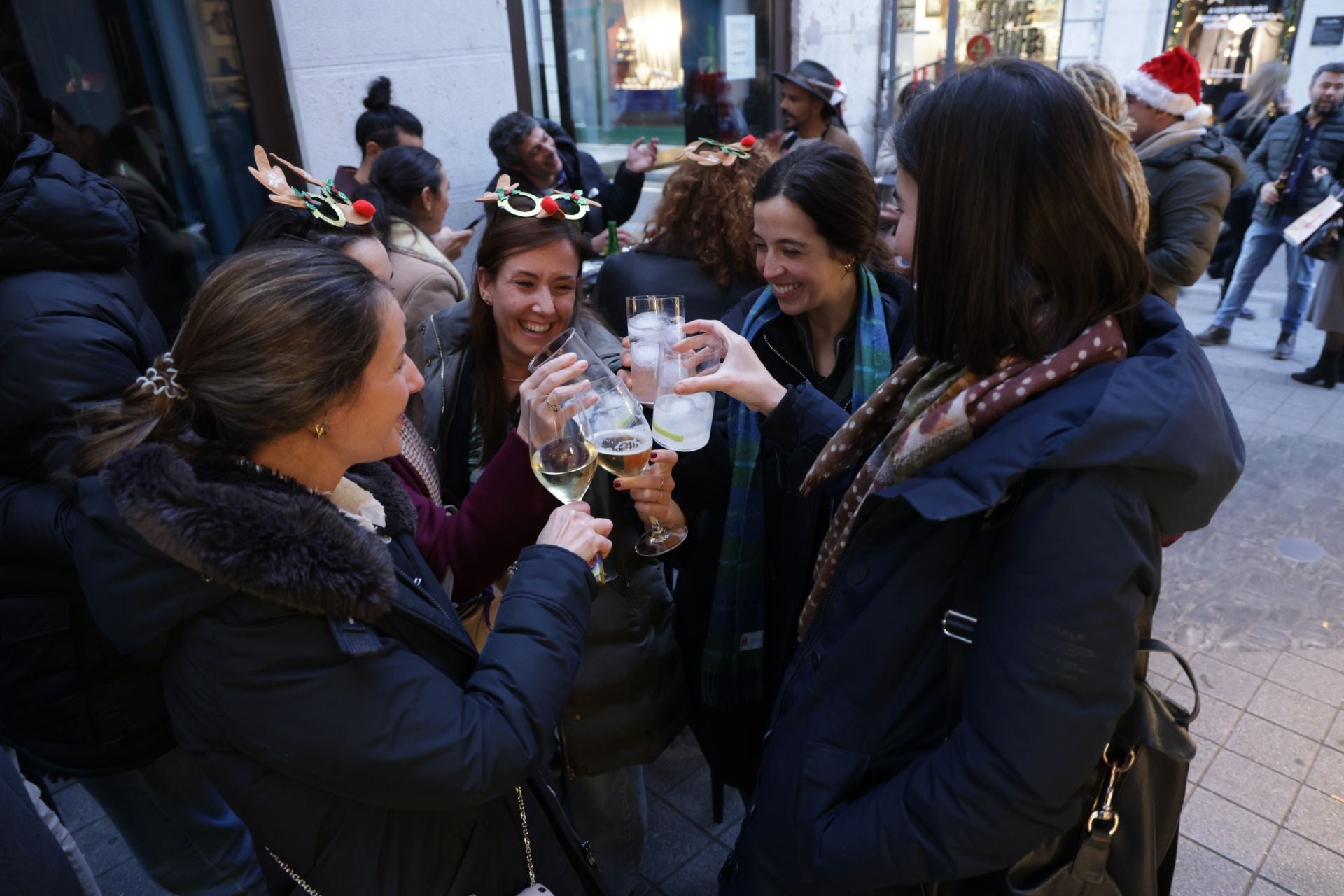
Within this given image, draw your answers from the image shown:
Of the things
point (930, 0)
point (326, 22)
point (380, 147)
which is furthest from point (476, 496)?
point (930, 0)

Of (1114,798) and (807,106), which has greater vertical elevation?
(807,106)

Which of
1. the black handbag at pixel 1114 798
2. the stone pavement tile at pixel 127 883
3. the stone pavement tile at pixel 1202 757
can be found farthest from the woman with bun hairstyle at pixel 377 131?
the stone pavement tile at pixel 1202 757

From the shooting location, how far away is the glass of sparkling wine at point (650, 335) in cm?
199

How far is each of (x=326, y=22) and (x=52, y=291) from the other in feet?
10.6

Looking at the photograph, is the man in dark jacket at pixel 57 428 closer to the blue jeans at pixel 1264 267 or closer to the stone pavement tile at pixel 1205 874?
the stone pavement tile at pixel 1205 874

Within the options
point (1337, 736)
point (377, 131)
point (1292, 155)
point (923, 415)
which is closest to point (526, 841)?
point (923, 415)

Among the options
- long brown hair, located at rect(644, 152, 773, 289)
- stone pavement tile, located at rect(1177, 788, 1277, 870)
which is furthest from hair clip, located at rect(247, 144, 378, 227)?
stone pavement tile, located at rect(1177, 788, 1277, 870)

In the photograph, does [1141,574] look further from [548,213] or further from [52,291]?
[52,291]

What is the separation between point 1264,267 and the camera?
7312 millimetres

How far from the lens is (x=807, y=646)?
1.57m

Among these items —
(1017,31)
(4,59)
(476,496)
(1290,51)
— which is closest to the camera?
(476,496)

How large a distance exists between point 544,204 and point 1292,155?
704 centimetres

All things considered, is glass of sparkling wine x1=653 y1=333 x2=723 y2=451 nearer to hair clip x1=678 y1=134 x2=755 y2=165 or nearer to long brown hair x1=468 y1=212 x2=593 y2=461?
long brown hair x1=468 y1=212 x2=593 y2=461

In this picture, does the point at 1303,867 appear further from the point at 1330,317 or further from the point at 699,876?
the point at 1330,317
